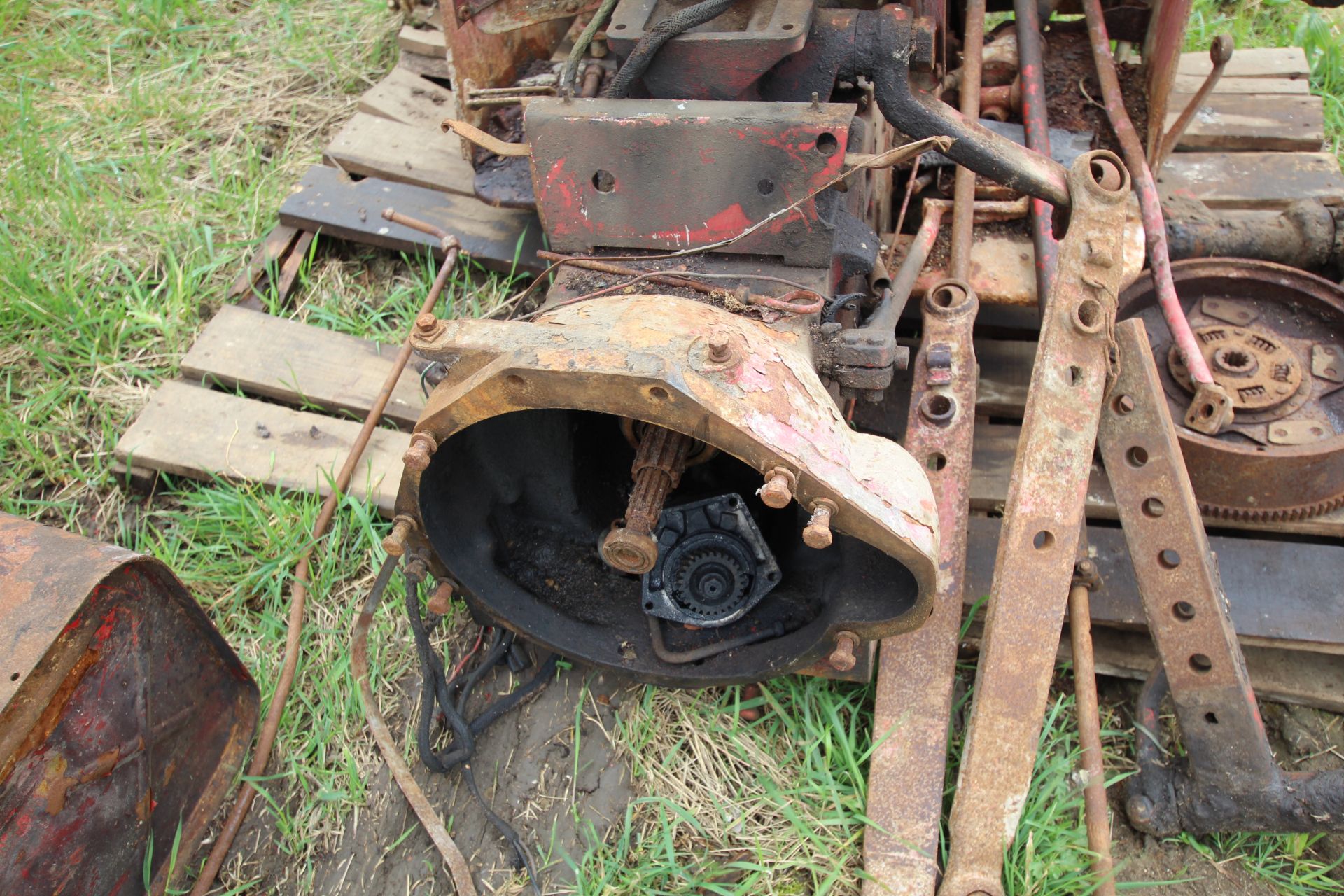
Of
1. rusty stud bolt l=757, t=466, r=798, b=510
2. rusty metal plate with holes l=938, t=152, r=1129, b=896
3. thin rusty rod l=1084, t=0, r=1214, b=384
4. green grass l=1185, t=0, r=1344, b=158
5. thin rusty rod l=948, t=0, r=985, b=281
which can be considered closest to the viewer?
rusty stud bolt l=757, t=466, r=798, b=510

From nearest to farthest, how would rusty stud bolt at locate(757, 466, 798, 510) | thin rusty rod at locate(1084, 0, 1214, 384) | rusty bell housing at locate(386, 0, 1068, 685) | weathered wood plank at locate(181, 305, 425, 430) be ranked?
rusty stud bolt at locate(757, 466, 798, 510)
rusty bell housing at locate(386, 0, 1068, 685)
thin rusty rod at locate(1084, 0, 1214, 384)
weathered wood plank at locate(181, 305, 425, 430)

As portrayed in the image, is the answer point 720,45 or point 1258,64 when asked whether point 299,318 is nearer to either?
point 720,45

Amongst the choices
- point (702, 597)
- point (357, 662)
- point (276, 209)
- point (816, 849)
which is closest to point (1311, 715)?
point (816, 849)

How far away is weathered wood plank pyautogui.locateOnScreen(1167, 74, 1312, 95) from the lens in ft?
10.8

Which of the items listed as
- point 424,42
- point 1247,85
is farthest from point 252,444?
point 1247,85

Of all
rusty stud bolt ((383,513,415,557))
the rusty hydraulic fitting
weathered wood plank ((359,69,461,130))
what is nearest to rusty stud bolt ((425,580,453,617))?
rusty stud bolt ((383,513,415,557))

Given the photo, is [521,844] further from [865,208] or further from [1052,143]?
[1052,143]

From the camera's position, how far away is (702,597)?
2.11 m

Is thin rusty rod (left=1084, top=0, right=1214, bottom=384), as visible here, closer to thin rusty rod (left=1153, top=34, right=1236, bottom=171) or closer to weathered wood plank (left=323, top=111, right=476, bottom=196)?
thin rusty rod (left=1153, top=34, right=1236, bottom=171)

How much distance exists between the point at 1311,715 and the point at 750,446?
159cm

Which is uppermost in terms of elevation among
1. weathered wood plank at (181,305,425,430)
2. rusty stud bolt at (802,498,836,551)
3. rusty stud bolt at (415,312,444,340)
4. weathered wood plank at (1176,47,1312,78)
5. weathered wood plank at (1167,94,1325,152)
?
rusty stud bolt at (415,312,444,340)

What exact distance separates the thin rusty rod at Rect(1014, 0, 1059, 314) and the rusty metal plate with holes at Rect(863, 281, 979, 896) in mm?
307

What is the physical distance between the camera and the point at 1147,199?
2449 millimetres

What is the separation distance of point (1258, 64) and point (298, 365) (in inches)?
129
